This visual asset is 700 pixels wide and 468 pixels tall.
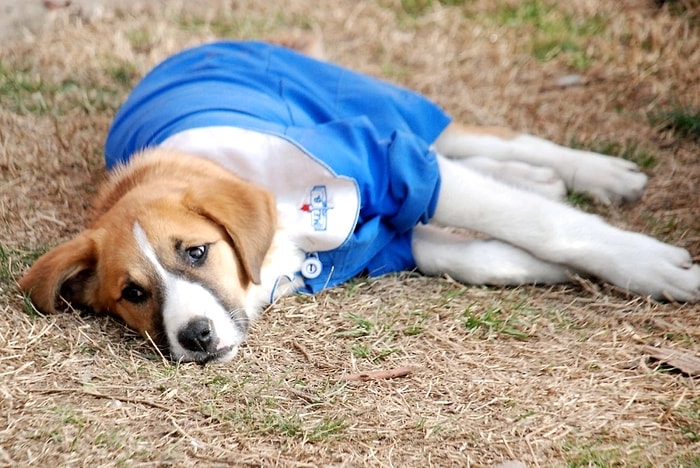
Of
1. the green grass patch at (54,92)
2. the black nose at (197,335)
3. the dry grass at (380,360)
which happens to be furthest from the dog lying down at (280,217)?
the green grass patch at (54,92)

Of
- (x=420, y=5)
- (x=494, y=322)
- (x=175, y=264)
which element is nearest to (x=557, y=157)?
(x=494, y=322)

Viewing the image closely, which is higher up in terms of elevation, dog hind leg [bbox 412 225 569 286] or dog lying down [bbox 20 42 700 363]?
dog lying down [bbox 20 42 700 363]

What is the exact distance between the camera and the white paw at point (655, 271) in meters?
4.43

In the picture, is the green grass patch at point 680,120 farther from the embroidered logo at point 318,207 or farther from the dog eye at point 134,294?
the dog eye at point 134,294

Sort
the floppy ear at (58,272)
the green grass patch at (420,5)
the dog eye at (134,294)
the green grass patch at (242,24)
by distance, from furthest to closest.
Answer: the green grass patch at (420,5)
the green grass patch at (242,24)
the floppy ear at (58,272)
the dog eye at (134,294)

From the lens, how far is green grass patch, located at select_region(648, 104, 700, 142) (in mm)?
6047

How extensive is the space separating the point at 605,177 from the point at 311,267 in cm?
189

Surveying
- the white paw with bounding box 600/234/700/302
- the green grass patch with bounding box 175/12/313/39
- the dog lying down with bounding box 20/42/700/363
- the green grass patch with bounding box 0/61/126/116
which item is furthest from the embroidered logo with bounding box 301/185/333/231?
the green grass patch with bounding box 175/12/313/39

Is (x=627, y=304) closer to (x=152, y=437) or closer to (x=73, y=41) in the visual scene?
(x=152, y=437)

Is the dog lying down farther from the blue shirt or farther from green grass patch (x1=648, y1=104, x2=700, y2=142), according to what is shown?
Answer: green grass patch (x1=648, y1=104, x2=700, y2=142)

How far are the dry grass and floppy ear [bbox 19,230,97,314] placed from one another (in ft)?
0.31

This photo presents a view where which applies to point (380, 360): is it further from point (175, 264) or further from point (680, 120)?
point (680, 120)

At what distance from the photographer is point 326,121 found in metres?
5.25

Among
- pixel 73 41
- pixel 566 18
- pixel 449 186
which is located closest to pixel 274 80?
pixel 449 186
